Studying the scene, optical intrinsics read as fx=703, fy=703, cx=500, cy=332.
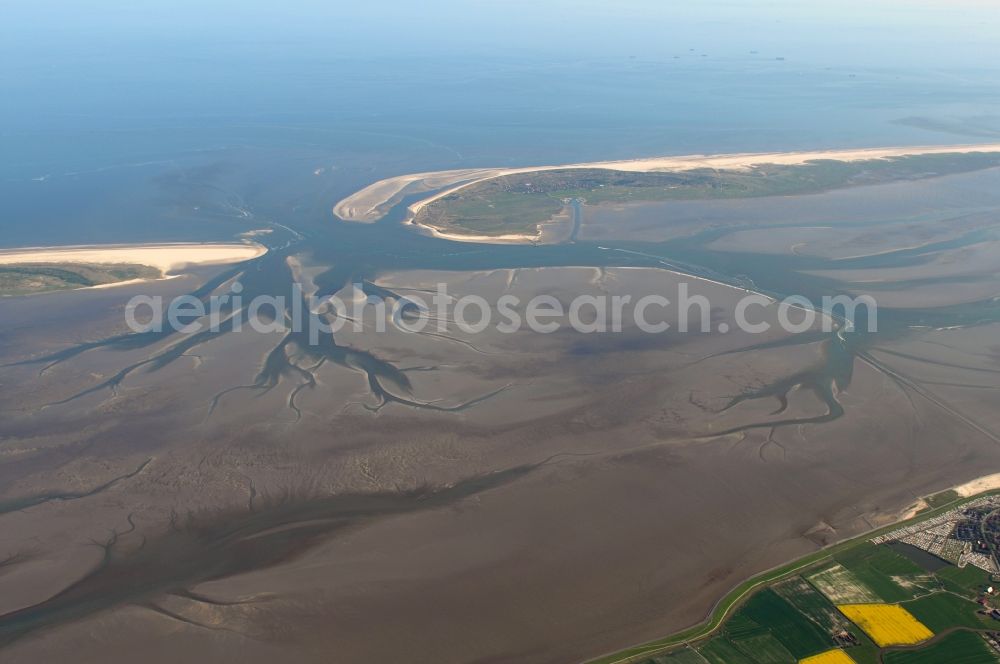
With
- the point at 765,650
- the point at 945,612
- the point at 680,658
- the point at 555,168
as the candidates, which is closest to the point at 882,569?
the point at 945,612

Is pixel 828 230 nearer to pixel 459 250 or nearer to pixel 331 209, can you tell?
pixel 459 250

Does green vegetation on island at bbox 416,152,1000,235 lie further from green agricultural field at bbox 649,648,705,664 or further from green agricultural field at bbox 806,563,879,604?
green agricultural field at bbox 649,648,705,664

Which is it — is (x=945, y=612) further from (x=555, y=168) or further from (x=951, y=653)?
(x=555, y=168)

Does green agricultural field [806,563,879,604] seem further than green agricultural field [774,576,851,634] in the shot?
Yes

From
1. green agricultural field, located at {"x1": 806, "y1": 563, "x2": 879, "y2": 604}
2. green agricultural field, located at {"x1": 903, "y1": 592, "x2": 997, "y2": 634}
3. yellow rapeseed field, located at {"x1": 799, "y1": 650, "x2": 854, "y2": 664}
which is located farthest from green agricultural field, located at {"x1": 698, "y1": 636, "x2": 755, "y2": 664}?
green agricultural field, located at {"x1": 903, "y1": 592, "x2": 997, "y2": 634}

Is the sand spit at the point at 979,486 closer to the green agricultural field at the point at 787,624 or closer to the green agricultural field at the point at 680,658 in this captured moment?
the green agricultural field at the point at 787,624

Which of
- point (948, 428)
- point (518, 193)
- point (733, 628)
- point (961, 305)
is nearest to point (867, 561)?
point (733, 628)
